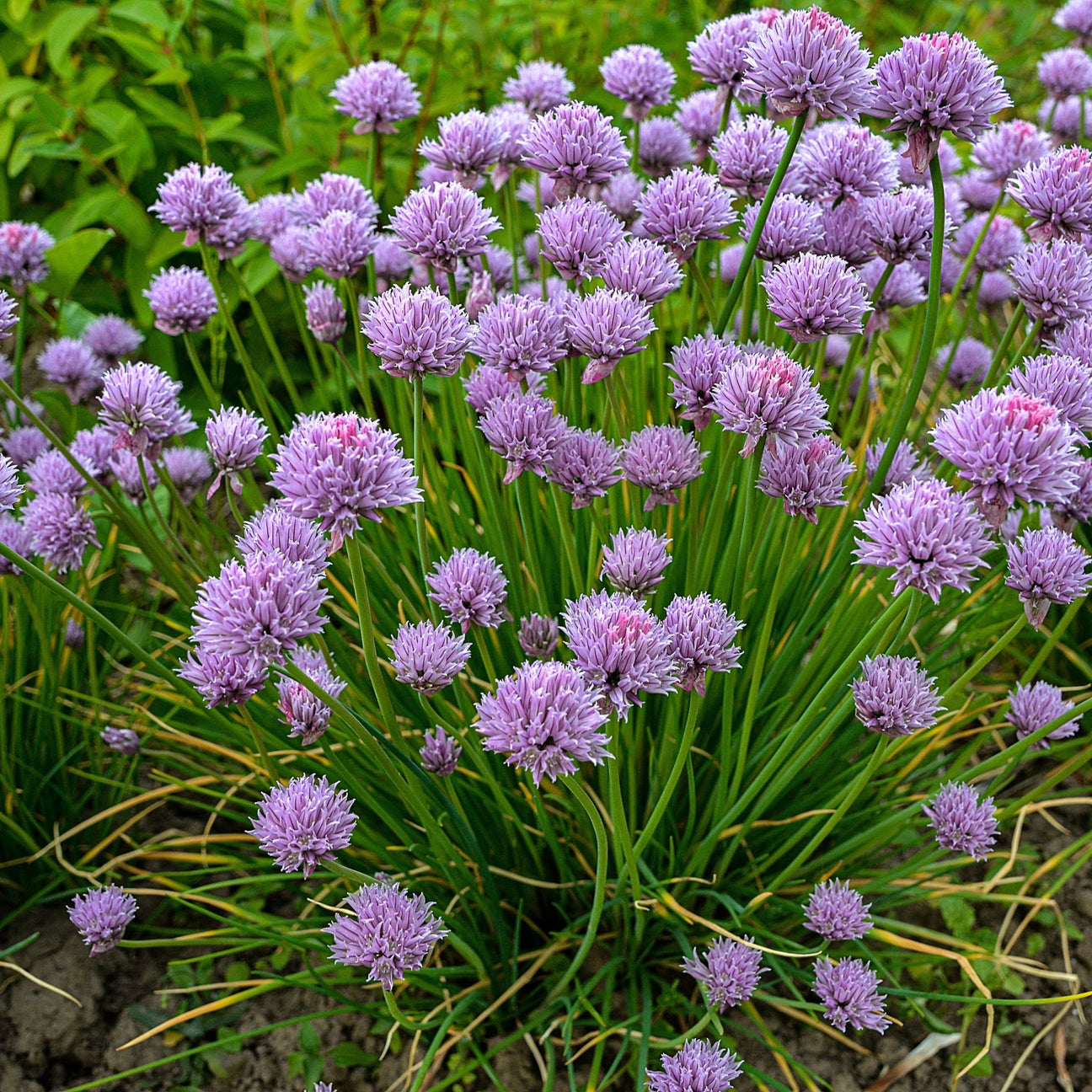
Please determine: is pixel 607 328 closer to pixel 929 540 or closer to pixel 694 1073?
pixel 929 540

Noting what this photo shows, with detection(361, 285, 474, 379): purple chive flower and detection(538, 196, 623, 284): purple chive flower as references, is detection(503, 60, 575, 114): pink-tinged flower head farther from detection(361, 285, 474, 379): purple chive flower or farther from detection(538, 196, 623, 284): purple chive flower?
detection(361, 285, 474, 379): purple chive flower

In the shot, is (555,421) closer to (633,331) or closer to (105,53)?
(633,331)

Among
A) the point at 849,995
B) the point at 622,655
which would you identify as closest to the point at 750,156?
the point at 622,655

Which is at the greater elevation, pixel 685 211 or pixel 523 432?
pixel 685 211

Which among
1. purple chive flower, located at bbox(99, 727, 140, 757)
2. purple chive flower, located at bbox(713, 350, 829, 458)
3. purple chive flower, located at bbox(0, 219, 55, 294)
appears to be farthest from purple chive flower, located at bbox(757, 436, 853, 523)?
purple chive flower, located at bbox(0, 219, 55, 294)

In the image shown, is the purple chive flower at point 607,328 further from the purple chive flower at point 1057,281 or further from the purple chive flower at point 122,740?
the purple chive flower at point 122,740

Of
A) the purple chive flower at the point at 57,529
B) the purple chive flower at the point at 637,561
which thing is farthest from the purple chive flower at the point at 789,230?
the purple chive flower at the point at 57,529

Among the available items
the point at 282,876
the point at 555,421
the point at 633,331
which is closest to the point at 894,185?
the point at 633,331
